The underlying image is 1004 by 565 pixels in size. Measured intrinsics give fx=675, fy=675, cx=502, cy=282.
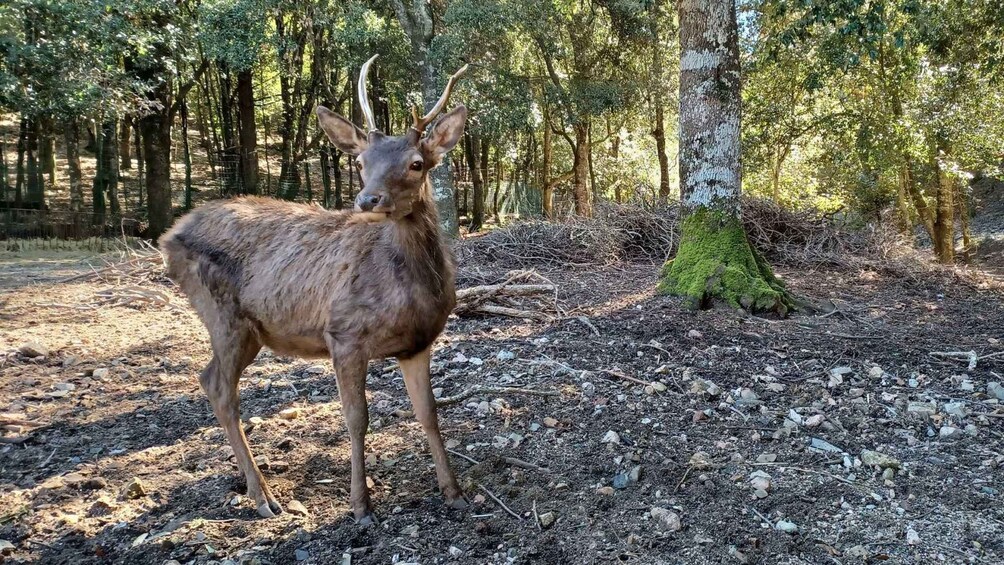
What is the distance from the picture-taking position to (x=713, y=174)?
6.79m

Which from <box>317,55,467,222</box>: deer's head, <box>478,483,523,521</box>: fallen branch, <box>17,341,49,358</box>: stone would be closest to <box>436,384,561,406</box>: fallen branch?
<box>478,483,523,521</box>: fallen branch

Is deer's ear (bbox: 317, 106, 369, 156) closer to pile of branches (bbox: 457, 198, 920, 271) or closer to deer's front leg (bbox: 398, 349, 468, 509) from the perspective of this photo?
deer's front leg (bbox: 398, 349, 468, 509)

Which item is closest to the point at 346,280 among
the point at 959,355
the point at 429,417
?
the point at 429,417

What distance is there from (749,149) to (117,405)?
42.0 feet

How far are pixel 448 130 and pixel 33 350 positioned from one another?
4414 millimetres

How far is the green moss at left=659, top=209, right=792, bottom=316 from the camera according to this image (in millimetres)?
6383

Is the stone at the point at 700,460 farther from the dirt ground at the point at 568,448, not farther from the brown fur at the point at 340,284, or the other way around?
the brown fur at the point at 340,284

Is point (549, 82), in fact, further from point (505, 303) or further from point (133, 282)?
point (505, 303)

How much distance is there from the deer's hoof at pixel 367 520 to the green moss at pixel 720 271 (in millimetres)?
4016

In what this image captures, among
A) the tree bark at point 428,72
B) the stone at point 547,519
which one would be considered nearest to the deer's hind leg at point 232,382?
the stone at point 547,519

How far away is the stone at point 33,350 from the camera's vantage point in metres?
5.77

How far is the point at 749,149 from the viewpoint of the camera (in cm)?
1417

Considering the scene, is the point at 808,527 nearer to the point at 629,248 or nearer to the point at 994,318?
the point at 994,318

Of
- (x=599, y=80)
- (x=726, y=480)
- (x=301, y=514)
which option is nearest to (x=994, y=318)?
(x=726, y=480)
